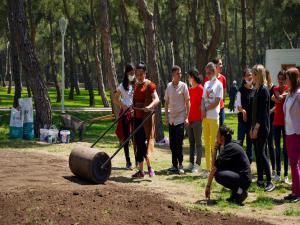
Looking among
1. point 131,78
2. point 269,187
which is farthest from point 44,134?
point 269,187

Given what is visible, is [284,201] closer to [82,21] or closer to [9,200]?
[9,200]

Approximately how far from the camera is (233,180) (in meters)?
8.69

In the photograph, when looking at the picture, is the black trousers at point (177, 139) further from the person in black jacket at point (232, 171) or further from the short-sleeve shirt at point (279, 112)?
the person in black jacket at point (232, 171)

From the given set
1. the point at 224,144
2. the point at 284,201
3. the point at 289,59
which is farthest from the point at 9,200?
the point at 289,59

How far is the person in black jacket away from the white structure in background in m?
20.1

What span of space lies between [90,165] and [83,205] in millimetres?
1863

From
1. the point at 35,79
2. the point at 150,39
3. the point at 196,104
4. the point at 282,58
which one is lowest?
the point at 196,104

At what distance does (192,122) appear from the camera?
11.7 meters

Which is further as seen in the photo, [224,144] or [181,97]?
[181,97]

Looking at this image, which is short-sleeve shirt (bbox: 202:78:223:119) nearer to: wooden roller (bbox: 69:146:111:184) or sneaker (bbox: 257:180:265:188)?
sneaker (bbox: 257:180:265:188)

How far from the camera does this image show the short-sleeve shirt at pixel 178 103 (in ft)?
37.8

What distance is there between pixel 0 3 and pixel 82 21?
15977mm

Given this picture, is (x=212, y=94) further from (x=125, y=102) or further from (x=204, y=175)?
(x=125, y=102)

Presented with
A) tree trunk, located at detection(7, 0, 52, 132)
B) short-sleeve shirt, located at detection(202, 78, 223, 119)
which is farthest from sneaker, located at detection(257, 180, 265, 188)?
tree trunk, located at detection(7, 0, 52, 132)
